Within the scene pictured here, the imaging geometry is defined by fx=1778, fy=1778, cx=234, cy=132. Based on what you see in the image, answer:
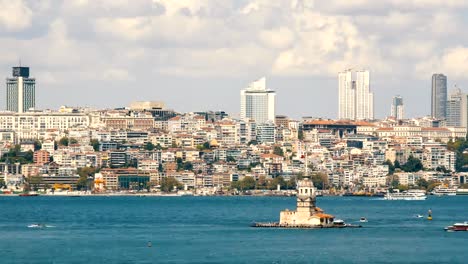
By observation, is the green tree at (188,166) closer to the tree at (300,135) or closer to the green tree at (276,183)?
the green tree at (276,183)

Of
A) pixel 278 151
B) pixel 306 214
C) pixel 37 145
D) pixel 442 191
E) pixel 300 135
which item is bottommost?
pixel 306 214

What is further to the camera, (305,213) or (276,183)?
(276,183)

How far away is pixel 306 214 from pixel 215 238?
452 centimetres

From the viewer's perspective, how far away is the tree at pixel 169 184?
148 m

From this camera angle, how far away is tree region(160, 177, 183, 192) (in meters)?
148

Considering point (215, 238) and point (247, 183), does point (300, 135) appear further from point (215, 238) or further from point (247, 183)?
point (215, 238)

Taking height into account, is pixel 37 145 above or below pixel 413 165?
above

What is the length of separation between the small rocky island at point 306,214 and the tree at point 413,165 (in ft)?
284

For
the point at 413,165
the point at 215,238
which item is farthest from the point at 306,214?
the point at 413,165

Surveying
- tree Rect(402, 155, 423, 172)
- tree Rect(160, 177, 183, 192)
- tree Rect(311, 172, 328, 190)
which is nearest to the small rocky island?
tree Rect(311, 172, 328, 190)

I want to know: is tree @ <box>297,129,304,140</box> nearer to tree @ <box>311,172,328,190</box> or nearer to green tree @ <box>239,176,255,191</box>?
tree @ <box>311,172,328,190</box>

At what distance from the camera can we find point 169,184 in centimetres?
14900

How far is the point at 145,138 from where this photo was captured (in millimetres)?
176625

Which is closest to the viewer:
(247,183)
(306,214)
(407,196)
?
(306,214)
